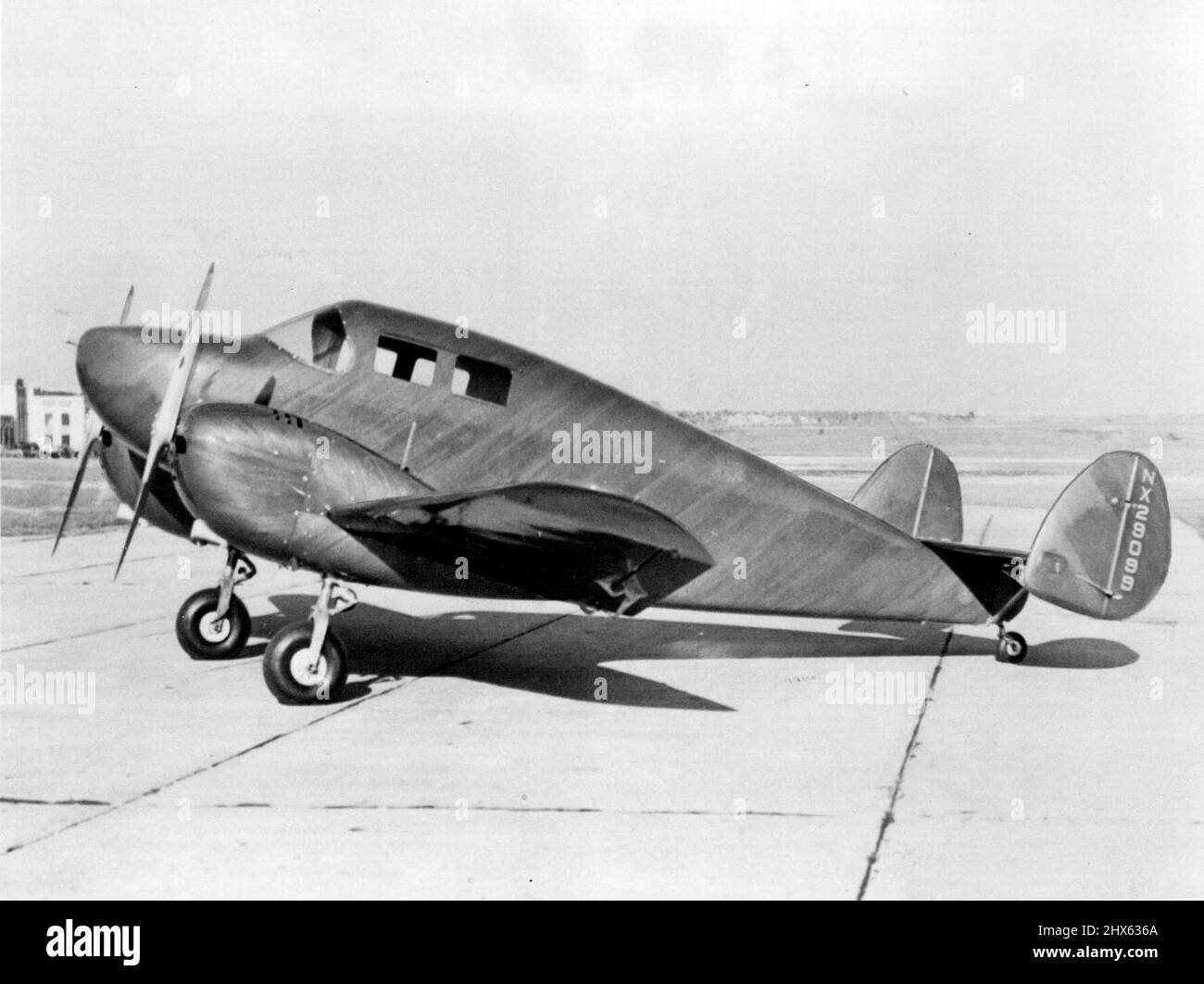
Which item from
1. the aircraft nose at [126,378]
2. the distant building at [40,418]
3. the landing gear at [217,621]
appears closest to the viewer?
the aircraft nose at [126,378]

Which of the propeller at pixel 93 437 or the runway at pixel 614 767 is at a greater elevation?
the propeller at pixel 93 437

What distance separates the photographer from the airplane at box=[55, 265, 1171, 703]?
8.18m

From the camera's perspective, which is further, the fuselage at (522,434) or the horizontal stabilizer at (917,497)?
the horizontal stabilizer at (917,497)

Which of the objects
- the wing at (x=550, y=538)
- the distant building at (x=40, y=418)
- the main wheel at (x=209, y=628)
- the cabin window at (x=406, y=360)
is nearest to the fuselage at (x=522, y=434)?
the cabin window at (x=406, y=360)

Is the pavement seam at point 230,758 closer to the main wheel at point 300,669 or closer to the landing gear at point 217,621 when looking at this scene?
the main wheel at point 300,669

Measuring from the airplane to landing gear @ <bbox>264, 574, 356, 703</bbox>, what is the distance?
2 centimetres

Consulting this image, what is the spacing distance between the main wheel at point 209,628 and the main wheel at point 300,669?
6.24ft

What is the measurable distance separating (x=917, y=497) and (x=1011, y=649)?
1.55 meters

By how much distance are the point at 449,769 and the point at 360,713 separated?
1553mm

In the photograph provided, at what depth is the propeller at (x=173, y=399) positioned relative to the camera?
333 inches

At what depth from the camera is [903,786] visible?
6.74 metres

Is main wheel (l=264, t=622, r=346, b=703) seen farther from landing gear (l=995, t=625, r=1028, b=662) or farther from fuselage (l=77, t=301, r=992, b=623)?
landing gear (l=995, t=625, r=1028, b=662)

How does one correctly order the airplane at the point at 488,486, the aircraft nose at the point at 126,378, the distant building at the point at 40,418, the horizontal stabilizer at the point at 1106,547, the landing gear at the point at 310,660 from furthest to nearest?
the distant building at the point at 40,418 → the horizontal stabilizer at the point at 1106,547 → the aircraft nose at the point at 126,378 → the landing gear at the point at 310,660 → the airplane at the point at 488,486
